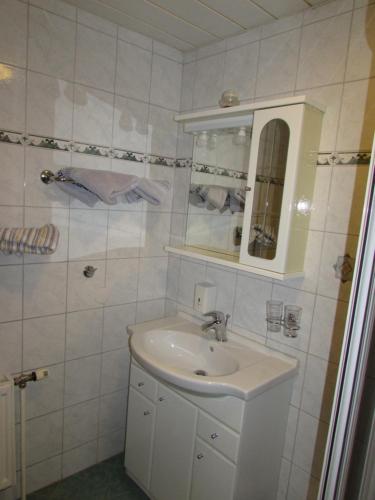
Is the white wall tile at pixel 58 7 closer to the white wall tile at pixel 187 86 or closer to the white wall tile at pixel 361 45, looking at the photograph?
the white wall tile at pixel 187 86

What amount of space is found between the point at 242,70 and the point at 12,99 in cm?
109

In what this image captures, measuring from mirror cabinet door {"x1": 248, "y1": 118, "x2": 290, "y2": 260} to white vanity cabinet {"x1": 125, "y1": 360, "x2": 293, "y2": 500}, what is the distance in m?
0.61

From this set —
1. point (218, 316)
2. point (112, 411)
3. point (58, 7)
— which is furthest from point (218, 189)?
point (112, 411)

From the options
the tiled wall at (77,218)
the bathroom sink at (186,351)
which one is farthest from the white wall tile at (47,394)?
the bathroom sink at (186,351)

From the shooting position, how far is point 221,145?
6.15 feet

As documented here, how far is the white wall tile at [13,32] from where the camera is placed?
1.42 m

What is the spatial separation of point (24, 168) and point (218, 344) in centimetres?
124

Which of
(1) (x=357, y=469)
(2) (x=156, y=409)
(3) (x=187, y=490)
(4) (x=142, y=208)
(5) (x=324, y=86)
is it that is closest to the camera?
(1) (x=357, y=469)

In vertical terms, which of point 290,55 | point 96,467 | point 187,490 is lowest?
point 96,467

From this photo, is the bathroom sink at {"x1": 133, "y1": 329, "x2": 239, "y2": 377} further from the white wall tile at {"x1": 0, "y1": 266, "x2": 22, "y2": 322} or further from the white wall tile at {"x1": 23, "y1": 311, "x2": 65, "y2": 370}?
the white wall tile at {"x1": 0, "y1": 266, "x2": 22, "y2": 322}

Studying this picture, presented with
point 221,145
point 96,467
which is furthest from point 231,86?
point 96,467

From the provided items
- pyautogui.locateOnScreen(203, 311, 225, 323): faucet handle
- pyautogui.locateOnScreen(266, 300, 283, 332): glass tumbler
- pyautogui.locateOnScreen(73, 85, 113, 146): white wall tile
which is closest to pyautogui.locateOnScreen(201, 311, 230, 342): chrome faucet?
pyautogui.locateOnScreen(203, 311, 225, 323): faucet handle

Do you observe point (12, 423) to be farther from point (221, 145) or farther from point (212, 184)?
point (221, 145)

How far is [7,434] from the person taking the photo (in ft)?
5.18
